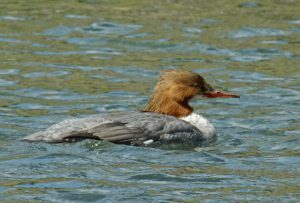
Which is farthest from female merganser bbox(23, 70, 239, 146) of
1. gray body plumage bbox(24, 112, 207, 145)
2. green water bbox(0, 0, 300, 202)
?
green water bbox(0, 0, 300, 202)

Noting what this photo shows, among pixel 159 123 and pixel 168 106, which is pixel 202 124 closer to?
pixel 168 106

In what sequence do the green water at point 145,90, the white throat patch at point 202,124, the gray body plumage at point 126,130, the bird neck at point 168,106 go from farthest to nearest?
the bird neck at point 168,106
the white throat patch at point 202,124
the gray body plumage at point 126,130
the green water at point 145,90

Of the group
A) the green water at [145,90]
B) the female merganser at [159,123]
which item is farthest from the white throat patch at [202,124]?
the green water at [145,90]

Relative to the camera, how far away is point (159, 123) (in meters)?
13.6

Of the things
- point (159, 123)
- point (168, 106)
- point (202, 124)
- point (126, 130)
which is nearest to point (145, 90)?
point (168, 106)

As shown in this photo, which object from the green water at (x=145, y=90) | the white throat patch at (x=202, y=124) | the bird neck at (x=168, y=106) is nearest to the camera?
the green water at (x=145, y=90)

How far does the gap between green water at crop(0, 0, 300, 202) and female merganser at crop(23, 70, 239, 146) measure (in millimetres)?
165

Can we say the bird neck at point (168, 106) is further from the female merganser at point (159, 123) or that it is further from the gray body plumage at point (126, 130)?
the gray body plumage at point (126, 130)

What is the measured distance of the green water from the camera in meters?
11.4

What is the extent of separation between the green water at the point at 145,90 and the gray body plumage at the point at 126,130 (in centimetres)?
13

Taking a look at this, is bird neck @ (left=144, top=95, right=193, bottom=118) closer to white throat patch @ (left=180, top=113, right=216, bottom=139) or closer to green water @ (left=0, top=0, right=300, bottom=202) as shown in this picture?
white throat patch @ (left=180, top=113, right=216, bottom=139)

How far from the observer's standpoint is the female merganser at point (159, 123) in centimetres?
1303

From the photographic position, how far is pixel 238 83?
17125 mm

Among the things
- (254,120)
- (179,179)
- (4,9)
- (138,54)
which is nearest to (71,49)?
(138,54)
